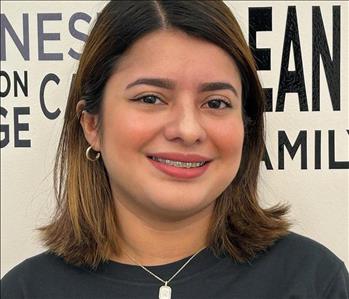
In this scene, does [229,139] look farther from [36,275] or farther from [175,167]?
[36,275]

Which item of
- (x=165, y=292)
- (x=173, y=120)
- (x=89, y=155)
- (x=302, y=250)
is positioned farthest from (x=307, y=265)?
(x=89, y=155)

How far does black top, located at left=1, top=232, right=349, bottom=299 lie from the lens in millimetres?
1012

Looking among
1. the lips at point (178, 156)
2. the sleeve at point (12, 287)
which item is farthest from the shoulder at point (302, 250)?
the sleeve at point (12, 287)

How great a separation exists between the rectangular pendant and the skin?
0.45 ft

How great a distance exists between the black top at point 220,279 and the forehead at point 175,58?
0.36 metres

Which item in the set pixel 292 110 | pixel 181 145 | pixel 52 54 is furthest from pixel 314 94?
pixel 52 54

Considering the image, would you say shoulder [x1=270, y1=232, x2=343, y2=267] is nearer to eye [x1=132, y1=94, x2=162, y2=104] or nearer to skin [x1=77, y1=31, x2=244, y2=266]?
skin [x1=77, y1=31, x2=244, y2=266]

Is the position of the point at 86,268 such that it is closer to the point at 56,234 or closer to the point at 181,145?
the point at 56,234

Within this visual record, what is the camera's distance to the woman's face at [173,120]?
95cm

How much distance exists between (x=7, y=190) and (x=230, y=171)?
2.32 ft

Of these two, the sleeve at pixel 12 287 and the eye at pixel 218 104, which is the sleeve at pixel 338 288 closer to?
the eye at pixel 218 104

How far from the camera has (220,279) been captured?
1037 millimetres

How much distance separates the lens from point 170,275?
1050 millimetres

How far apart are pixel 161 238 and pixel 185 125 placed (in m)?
0.28
